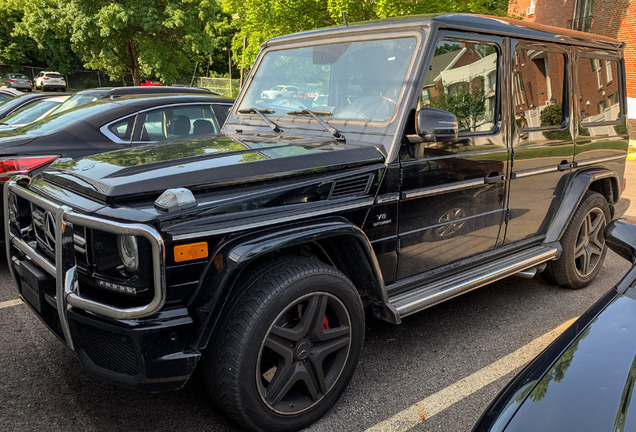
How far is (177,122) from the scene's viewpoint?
584 cm

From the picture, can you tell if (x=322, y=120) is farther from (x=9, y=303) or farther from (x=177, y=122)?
(x=9, y=303)

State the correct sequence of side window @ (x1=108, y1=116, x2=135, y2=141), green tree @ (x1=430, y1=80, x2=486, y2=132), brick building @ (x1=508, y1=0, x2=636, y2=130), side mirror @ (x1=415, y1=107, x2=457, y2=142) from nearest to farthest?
1. side mirror @ (x1=415, y1=107, x2=457, y2=142)
2. green tree @ (x1=430, y1=80, x2=486, y2=132)
3. side window @ (x1=108, y1=116, x2=135, y2=141)
4. brick building @ (x1=508, y1=0, x2=636, y2=130)

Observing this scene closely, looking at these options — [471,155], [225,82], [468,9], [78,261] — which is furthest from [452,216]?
[225,82]

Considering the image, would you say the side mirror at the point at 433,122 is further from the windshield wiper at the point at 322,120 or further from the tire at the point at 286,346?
the tire at the point at 286,346

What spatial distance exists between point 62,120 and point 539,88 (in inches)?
188

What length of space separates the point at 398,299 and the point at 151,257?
1.55 metres

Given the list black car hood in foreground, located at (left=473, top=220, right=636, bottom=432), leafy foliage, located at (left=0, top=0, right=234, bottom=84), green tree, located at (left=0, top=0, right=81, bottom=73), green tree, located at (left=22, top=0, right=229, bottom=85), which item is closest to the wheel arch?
black car hood in foreground, located at (left=473, top=220, right=636, bottom=432)

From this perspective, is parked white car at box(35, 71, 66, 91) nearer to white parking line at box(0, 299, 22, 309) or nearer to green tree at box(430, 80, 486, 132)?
white parking line at box(0, 299, 22, 309)

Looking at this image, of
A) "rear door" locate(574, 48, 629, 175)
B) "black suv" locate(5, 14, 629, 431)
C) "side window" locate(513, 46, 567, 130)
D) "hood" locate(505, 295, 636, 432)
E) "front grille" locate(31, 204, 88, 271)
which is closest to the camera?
"hood" locate(505, 295, 636, 432)

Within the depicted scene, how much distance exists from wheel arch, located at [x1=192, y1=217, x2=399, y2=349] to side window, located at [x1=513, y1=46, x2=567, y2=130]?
73.6 inches

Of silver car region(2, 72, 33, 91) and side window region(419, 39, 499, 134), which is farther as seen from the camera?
silver car region(2, 72, 33, 91)

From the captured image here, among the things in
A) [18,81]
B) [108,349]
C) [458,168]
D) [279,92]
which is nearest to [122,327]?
[108,349]

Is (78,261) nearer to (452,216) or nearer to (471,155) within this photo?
(452,216)

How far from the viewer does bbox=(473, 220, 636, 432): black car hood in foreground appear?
152cm
